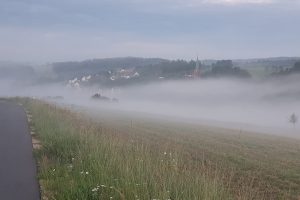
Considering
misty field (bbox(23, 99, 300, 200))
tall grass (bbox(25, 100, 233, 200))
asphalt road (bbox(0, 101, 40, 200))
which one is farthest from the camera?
asphalt road (bbox(0, 101, 40, 200))

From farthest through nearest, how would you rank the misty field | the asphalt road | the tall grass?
1. the asphalt road
2. the misty field
3. the tall grass

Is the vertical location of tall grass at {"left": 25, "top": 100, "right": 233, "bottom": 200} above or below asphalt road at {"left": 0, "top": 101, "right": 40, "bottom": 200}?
above

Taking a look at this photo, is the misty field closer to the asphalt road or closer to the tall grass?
the tall grass

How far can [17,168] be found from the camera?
49.5ft

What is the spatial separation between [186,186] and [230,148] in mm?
14598

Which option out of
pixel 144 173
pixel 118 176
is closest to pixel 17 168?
pixel 118 176

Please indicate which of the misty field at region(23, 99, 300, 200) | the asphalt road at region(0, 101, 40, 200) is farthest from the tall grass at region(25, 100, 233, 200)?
the asphalt road at region(0, 101, 40, 200)

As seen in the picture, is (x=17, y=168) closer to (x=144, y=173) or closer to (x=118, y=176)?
(x=118, y=176)

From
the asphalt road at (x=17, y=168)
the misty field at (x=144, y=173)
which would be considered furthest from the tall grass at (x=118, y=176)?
the asphalt road at (x=17, y=168)

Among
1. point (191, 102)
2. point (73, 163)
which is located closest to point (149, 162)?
point (73, 163)

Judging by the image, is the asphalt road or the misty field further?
the asphalt road

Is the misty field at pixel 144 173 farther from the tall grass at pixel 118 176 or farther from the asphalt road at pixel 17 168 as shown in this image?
the asphalt road at pixel 17 168

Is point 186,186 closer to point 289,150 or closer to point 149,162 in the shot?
point 149,162

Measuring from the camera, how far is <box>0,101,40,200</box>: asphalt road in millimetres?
11914
